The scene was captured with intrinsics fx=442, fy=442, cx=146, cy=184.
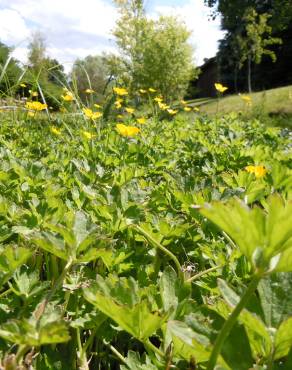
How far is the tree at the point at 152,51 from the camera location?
87.7 ft

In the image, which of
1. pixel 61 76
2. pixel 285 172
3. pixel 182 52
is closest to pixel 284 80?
pixel 182 52

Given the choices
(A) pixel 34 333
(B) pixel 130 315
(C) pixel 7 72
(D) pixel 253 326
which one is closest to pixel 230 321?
(D) pixel 253 326

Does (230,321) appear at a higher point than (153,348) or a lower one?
higher

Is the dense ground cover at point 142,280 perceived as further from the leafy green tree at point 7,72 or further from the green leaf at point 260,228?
the leafy green tree at point 7,72

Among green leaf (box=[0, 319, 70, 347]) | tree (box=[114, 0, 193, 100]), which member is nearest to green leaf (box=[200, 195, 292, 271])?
green leaf (box=[0, 319, 70, 347])

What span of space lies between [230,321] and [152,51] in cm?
2843

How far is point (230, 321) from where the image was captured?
21.5 inches

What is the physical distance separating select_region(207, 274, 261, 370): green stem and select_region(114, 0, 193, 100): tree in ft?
80.8

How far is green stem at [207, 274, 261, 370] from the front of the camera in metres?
0.54

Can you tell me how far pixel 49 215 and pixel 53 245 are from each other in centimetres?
37

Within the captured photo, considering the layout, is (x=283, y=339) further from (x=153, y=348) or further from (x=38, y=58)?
(x=38, y=58)

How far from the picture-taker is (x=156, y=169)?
7.84ft

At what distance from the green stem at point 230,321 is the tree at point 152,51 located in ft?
80.8

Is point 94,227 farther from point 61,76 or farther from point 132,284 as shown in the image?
point 61,76
